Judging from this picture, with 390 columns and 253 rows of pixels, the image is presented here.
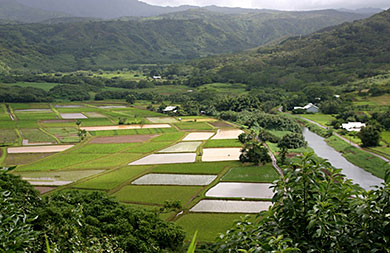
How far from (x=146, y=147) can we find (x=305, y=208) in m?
52.0

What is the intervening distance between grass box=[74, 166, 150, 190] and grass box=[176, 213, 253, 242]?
1144 centimetres

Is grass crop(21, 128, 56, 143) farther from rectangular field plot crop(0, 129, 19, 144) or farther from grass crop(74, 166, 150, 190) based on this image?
grass crop(74, 166, 150, 190)

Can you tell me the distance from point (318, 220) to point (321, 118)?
265 ft

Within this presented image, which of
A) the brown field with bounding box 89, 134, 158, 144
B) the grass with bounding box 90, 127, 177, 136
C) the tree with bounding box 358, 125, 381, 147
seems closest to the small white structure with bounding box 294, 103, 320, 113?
the grass with bounding box 90, 127, 177, 136

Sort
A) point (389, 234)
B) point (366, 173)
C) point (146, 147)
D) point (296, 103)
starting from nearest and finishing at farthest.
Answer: point (389, 234), point (366, 173), point (146, 147), point (296, 103)

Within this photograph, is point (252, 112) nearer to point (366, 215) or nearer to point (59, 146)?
point (59, 146)

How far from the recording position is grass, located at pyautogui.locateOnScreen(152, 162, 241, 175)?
152 feet

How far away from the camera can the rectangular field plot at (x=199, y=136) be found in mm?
66438

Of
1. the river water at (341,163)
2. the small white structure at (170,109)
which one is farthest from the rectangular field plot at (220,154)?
the small white structure at (170,109)

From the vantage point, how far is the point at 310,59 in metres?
148

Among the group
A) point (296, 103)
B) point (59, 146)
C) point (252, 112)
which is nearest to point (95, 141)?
point (59, 146)

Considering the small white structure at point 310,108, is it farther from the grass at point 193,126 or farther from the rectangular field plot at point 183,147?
the rectangular field plot at point 183,147

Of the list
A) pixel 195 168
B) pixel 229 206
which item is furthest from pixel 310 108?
pixel 229 206

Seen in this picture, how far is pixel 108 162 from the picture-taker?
51.2 meters
